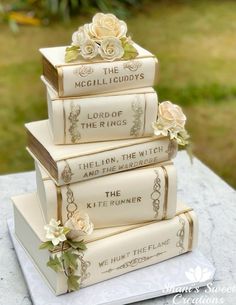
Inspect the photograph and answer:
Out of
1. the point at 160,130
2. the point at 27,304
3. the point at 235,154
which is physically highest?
the point at 160,130

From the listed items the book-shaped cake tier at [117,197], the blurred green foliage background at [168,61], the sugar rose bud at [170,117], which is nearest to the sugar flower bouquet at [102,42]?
the sugar rose bud at [170,117]

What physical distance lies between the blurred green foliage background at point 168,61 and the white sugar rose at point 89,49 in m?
1.69

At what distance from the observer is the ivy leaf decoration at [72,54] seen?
1.22 meters

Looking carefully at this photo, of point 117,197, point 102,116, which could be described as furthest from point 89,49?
point 117,197

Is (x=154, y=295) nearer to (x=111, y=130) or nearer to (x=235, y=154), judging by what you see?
(x=111, y=130)

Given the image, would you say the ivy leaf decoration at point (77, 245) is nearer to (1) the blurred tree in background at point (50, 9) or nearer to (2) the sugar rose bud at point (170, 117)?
(2) the sugar rose bud at point (170, 117)

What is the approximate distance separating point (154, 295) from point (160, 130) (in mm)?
329

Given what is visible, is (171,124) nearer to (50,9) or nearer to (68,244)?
(68,244)

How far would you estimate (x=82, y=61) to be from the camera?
4.01 ft

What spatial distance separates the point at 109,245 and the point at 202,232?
310 millimetres

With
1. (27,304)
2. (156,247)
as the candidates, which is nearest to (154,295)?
(156,247)

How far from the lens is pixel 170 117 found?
50.2 inches

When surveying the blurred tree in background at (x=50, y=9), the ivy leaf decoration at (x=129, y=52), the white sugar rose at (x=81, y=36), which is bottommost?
the blurred tree in background at (x=50, y=9)

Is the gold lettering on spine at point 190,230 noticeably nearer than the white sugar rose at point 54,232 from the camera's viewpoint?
No
